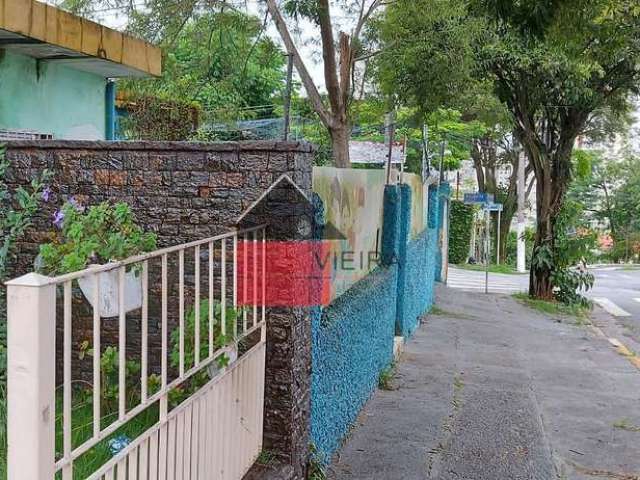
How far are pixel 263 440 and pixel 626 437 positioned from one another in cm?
377

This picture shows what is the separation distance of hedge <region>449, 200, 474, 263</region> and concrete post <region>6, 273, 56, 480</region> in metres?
27.8

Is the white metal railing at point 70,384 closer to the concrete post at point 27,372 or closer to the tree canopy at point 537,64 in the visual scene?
the concrete post at point 27,372

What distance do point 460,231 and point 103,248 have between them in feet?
87.3

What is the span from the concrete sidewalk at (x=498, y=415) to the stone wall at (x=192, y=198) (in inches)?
47.4

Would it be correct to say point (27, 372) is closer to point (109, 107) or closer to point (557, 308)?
point (109, 107)

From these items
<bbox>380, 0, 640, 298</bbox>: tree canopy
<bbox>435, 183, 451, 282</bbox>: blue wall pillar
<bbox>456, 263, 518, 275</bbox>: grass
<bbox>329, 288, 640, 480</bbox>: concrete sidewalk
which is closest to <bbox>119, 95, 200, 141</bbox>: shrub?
<bbox>380, 0, 640, 298</bbox>: tree canopy

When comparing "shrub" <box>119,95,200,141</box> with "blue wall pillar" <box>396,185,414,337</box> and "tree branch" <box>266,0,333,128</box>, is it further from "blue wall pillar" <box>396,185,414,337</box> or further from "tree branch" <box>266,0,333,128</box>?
"blue wall pillar" <box>396,185,414,337</box>

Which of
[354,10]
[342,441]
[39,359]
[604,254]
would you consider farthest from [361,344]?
[604,254]

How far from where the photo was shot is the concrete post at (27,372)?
1951mm

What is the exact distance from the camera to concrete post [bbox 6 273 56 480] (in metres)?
1.95

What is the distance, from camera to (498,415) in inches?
263

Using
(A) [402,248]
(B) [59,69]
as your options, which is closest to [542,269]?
(A) [402,248]

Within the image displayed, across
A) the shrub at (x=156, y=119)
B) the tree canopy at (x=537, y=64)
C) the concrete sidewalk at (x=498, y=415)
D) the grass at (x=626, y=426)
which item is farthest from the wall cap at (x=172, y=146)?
the shrub at (x=156, y=119)

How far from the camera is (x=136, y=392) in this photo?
13.2 ft
